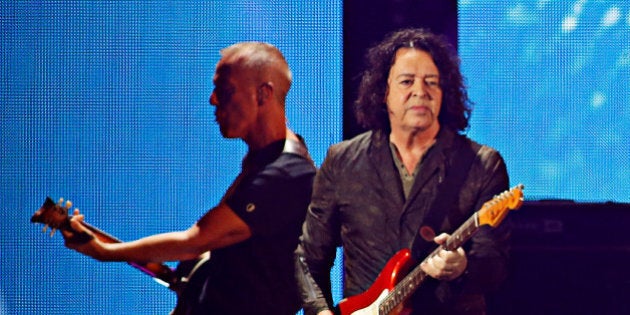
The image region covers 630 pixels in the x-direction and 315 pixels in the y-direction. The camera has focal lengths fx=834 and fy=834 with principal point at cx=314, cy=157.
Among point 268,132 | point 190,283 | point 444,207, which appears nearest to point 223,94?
point 268,132

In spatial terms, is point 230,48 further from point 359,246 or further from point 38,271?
point 38,271

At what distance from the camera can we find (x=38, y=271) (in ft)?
13.7

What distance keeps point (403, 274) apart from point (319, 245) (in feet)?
1.41

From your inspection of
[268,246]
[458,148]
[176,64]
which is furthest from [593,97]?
[176,64]

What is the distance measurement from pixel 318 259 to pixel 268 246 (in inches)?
10.3

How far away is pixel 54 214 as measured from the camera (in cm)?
388

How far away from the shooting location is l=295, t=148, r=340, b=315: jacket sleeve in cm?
342

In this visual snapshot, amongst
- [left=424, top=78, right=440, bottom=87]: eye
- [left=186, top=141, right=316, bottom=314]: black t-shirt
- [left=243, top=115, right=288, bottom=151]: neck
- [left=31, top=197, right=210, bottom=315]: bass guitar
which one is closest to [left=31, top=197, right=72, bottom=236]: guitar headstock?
[left=31, top=197, right=210, bottom=315]: bass guitar

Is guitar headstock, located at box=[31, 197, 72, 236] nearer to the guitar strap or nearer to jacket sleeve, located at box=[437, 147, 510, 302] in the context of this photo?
the guitar strap

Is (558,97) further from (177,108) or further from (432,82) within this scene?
(177,108)

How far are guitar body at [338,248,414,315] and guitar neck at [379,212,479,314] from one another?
0.07ft

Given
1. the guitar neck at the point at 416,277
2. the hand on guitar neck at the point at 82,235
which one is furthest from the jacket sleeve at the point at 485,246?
the hand on guitar neck at the point at 82,235

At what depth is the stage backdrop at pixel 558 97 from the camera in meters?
3.75

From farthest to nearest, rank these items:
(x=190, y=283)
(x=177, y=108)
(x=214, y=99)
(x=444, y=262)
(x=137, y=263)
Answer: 1. (x=177, y=108)
2. (x=214, y=99)
3. (x=137, y=263)
4. (x=190, y=283)
5. (x=444, y=262)
